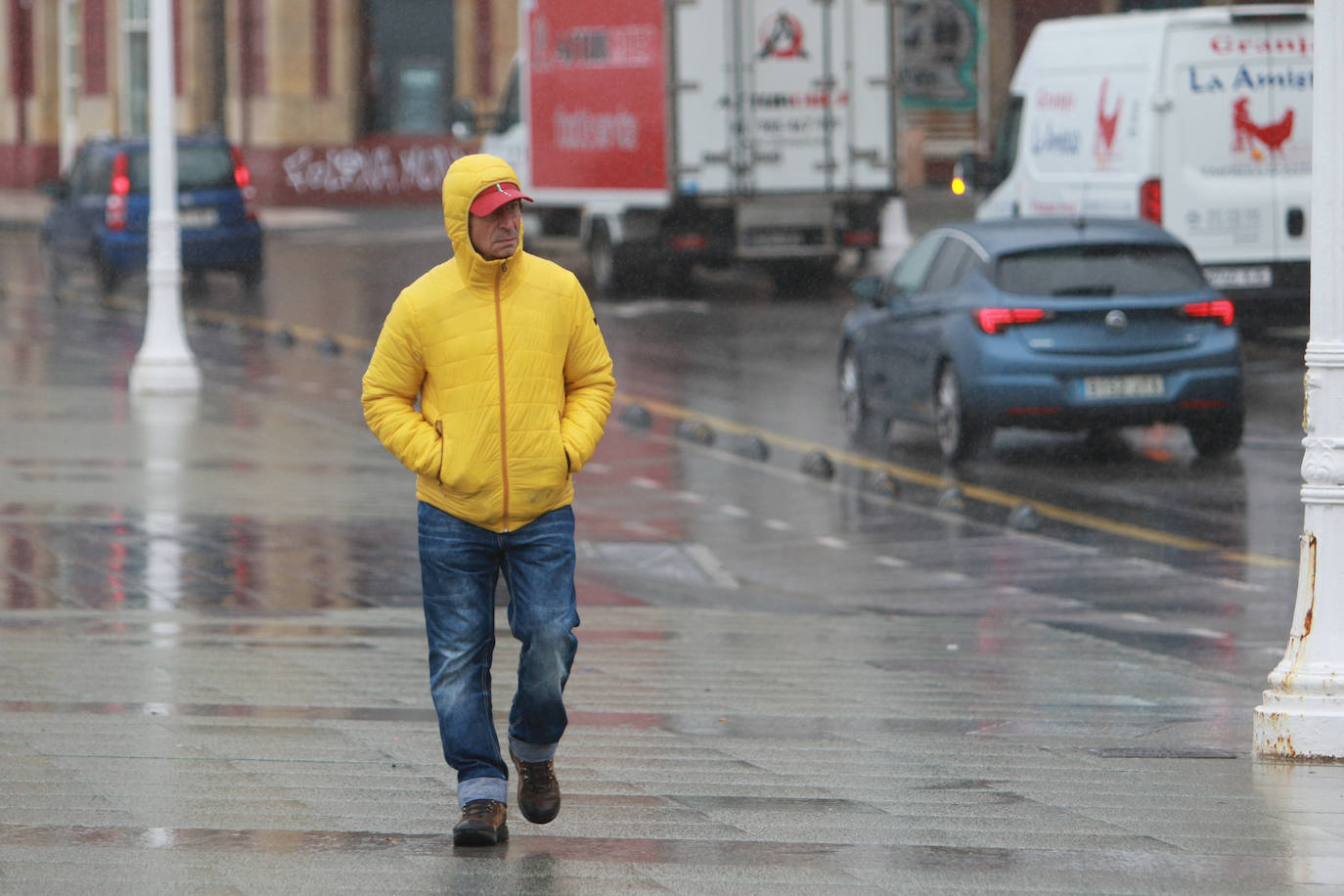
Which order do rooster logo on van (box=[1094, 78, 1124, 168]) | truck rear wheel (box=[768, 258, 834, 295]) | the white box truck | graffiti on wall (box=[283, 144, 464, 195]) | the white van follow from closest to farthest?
the white van < rooster logo on van (box=[1094, 78, 1124, 168]) < the white box truck < truck rear wheel (box=[768, 258, 834, 295]) < graffiti on wall (box=[283, 144, 464, 195])

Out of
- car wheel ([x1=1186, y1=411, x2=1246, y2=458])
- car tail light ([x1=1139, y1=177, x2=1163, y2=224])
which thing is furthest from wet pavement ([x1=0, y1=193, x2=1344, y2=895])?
car tail light ([x1=1139, y1=177, x2=1163, y2=224])

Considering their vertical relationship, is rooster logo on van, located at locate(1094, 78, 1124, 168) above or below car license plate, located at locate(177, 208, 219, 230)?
above

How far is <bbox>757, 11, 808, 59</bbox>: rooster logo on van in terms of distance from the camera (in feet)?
86.4

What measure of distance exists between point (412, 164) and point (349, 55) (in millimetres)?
2423

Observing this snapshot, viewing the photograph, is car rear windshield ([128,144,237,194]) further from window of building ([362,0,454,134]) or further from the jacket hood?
the jacket hood

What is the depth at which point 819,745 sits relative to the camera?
23.9 ft

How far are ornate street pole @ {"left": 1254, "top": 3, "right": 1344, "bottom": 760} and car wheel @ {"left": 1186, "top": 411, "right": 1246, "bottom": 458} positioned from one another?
311 inches

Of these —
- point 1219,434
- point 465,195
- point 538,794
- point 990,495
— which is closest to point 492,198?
point 465,195

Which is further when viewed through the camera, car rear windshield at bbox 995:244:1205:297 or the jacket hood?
car rear windshield at bbox 995:244:1205:297

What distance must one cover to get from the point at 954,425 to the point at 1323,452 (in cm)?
791

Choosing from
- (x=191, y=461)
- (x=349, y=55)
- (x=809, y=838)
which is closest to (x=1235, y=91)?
(x=191, y=461)

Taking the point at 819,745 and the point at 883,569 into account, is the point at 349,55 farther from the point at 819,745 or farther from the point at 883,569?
the point at 819,745

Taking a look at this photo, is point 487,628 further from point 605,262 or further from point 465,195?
Result: point 605,262

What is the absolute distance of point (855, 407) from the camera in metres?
16.9
